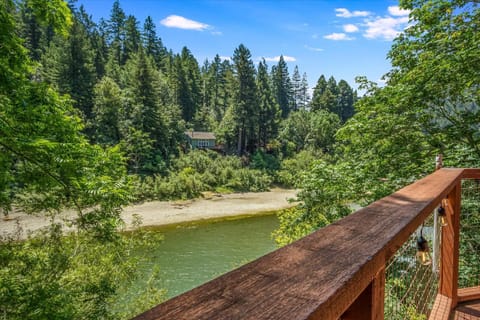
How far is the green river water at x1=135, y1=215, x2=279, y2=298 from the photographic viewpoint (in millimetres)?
9130

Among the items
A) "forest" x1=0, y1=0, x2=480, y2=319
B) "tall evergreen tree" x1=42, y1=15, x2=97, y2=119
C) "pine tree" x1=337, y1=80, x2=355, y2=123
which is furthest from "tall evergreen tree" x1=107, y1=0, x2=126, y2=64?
"forest" x1=0, y1=0, x2=480, y2=319

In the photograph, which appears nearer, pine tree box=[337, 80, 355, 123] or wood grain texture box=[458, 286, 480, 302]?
wood grain texture box=[458, 286, 480, 302]

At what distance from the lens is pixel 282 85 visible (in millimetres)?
48438

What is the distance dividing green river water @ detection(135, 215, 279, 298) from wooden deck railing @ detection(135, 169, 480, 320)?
280 inches

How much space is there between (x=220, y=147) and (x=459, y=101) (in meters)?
28.2

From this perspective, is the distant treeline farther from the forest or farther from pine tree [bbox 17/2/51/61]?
the forest

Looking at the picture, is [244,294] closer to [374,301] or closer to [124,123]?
[374,301]

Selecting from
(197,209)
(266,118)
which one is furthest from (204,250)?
(266,118)

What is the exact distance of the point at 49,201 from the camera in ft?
14.8

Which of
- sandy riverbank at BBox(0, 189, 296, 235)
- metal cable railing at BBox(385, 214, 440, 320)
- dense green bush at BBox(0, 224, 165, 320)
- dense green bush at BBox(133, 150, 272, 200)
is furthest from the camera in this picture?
dense green bush at BBox(133, 150, 272, 200)

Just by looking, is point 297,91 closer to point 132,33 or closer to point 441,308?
point 132,33

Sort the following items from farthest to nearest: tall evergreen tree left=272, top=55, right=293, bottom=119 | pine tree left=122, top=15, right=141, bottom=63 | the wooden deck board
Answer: tall evergreen tree left=272, top=55, right=293, bottom=119 → pine tree left=122, top=15, right=141, bottom=63 → the wooden deck board

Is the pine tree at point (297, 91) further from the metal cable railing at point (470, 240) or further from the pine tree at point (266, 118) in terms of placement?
the metal cable railing at point (470, 240)

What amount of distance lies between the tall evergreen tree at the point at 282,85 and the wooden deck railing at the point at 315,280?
47.9m
